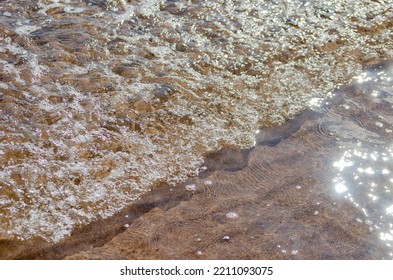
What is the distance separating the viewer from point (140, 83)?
10.8ft

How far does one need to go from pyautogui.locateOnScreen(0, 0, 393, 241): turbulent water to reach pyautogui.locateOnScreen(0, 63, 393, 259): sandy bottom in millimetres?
101

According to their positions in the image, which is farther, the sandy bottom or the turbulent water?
the turbulent water

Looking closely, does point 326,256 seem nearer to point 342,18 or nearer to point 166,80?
point 166,80

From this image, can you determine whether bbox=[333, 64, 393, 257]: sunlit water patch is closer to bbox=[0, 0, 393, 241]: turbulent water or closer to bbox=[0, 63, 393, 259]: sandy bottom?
bbox=[0, 63, 393, 259]: sandy bottom

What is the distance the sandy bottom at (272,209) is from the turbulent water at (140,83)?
0.33 feet

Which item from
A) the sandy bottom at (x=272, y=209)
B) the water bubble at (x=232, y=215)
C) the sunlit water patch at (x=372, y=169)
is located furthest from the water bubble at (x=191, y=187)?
the sunlit water patch at (x=372, y=169)

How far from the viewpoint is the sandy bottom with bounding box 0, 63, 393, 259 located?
2.26 metres

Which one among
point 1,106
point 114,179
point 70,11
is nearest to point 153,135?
point 114,179

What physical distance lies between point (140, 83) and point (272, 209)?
137 centimetres

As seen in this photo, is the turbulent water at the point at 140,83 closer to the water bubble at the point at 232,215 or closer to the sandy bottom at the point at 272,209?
the sandy bottom at the point at 272,209

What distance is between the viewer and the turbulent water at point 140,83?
2.53 meters

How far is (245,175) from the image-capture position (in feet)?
8.79

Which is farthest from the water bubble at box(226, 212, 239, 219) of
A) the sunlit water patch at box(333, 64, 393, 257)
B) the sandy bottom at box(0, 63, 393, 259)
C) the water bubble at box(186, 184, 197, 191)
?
the sunlit water patch at box(333, 64, 393, 257)

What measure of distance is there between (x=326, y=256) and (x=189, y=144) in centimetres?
103
